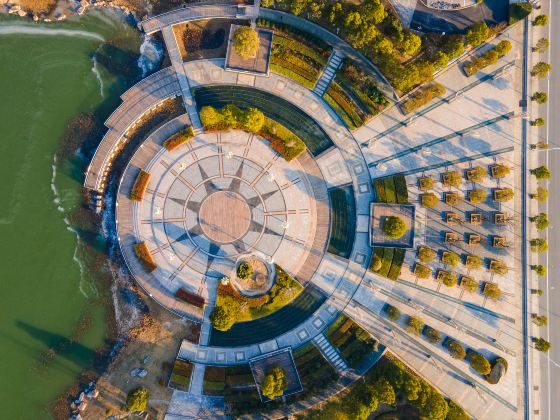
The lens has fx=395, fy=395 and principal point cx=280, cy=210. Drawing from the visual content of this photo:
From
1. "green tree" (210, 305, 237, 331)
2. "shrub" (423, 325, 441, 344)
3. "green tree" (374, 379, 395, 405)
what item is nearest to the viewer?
"green tree" (374, 379, 395, 405)

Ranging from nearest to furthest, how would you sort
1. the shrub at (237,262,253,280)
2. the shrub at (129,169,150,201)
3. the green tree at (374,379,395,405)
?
the green tree at (374,379,395,405) < the shrub at (237,262,253,280) < the shrub at (129,169,150,201)

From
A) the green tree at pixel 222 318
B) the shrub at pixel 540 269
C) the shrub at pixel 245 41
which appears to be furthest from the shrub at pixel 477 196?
the green tree at pixel 222 318

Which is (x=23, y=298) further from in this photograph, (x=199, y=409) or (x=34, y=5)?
(x=34, y=5)

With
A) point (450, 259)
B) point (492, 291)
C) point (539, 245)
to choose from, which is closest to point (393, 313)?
point (450, 259)

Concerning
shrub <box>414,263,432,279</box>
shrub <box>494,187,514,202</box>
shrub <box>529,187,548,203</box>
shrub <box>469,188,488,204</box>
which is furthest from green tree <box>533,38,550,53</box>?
shrub <box>414,263,432,279</box>

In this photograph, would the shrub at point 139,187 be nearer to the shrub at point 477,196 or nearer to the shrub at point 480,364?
the shrub at point 477,196

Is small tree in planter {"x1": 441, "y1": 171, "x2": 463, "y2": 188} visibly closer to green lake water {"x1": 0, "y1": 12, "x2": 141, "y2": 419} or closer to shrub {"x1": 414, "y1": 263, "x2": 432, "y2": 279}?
shrub {"x1": 414, "y1": 263, "x2": 432, "y2": 279}
